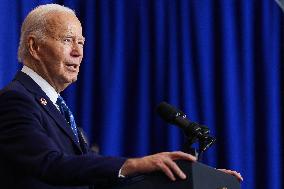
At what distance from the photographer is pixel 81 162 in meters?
1.31

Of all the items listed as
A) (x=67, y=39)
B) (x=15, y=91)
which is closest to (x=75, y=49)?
(x=67, y=39)

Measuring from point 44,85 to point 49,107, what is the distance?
0.40ft

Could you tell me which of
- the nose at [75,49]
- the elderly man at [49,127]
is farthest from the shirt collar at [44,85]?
the nose at [75,49]

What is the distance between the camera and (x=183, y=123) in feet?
4.77

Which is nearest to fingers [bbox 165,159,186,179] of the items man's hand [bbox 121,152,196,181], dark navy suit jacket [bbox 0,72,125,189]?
man's hand [bbox 121,152,196,181]

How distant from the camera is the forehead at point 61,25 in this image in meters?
1.67

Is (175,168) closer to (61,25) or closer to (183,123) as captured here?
(183,123)

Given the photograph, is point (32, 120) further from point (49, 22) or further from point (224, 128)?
point (224, 128)

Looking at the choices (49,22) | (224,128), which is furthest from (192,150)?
(224,128)

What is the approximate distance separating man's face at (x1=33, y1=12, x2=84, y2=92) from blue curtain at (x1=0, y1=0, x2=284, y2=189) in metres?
1.44

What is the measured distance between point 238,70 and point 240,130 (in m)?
0.33

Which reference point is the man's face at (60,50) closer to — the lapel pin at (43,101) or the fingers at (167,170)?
the lapel pin at (43,101)

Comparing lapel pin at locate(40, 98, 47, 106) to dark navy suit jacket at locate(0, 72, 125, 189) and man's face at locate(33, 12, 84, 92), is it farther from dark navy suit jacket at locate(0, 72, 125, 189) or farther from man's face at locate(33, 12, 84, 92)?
man's face at locate(33, 12, 84, 92)

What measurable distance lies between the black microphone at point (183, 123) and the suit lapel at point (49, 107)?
9.6 inches
